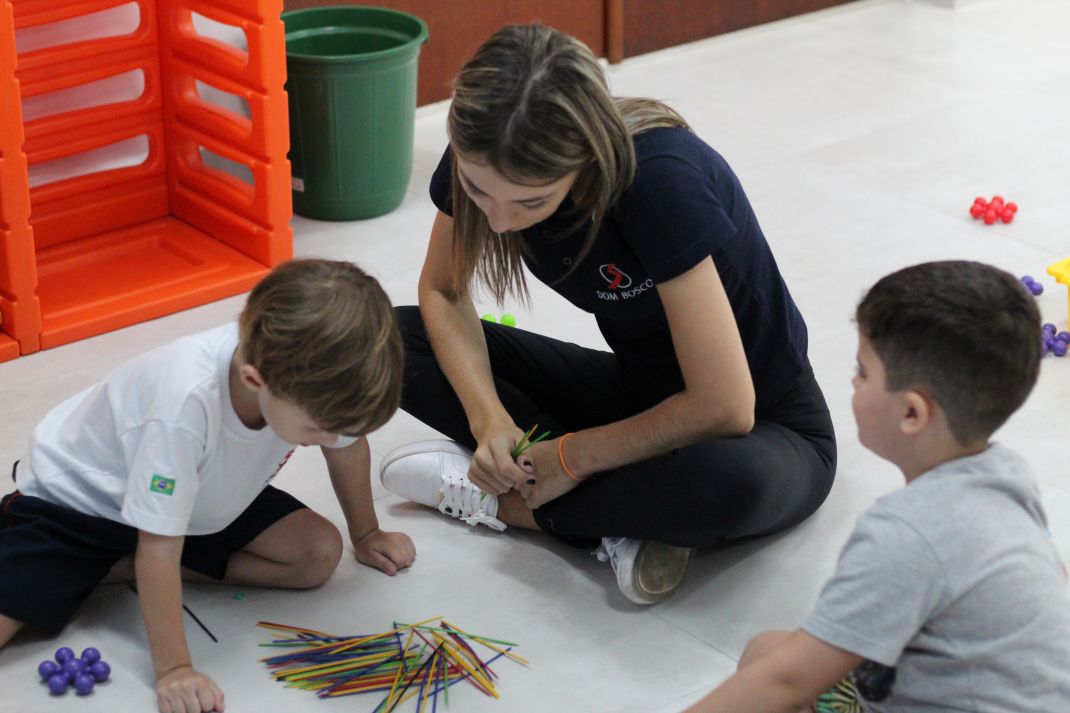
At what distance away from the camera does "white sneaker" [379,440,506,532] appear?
2.14m

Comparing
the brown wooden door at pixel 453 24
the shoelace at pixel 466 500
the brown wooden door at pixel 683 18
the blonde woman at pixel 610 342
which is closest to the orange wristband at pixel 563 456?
the blonde woman at pixel 610 342

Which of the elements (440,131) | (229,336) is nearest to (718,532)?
(229,336)

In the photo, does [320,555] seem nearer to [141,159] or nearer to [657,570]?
[657,570]

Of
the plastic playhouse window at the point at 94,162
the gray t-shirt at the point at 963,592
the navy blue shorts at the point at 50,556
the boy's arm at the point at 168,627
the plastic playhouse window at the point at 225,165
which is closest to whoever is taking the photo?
the gray t-shirt at the point at 963,592

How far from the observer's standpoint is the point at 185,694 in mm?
1752

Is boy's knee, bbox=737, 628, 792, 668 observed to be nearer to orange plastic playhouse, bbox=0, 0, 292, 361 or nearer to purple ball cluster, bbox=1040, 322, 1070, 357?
purple ball cluster, bbox=1040, 322, 1070, 357

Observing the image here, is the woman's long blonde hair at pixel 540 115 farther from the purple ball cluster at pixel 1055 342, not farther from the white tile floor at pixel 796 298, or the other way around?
the purple ball cluster at pixel 1055 342

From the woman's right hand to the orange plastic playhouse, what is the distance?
40.8 inches

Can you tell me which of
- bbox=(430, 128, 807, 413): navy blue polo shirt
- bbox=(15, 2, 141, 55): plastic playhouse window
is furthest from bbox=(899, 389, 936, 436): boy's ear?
bbox=(15, 2, 141, 55): plastic playhouse window

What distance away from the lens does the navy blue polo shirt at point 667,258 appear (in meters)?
1.75

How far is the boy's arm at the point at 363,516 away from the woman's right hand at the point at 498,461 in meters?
0.15

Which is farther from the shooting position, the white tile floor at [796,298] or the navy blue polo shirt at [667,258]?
the white tile floor at [796,298]

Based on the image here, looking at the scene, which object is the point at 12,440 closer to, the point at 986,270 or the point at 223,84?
the point at 223,84

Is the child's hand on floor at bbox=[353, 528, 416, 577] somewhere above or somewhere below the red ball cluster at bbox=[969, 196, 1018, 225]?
below
